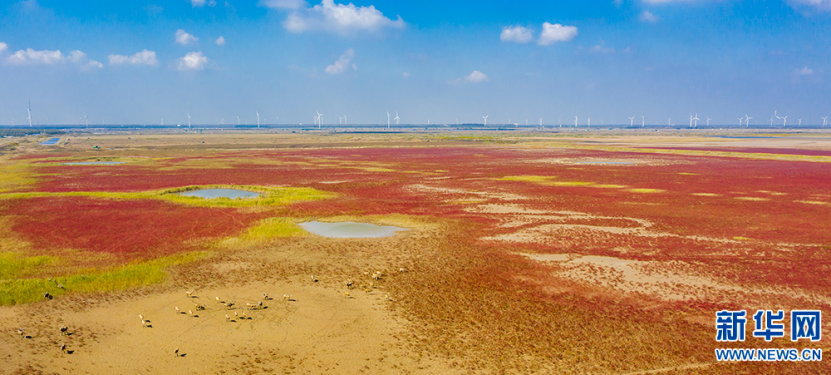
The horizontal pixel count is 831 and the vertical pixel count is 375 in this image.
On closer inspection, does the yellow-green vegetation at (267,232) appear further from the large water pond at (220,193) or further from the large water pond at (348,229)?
the large water pond at (220,193)

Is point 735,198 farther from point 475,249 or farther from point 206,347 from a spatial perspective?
point 206,347

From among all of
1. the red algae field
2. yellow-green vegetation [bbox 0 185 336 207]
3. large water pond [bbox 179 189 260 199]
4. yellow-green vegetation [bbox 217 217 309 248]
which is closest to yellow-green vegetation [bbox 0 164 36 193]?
the red algae field

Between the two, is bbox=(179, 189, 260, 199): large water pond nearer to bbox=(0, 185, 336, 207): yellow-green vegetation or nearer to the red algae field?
bbox=(0, 185, 336, 207): yellow-green vegetation

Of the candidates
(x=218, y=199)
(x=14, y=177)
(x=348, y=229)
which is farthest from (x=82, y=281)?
(x=14, y=177)

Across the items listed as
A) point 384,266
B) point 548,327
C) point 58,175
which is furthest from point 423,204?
point 58,175

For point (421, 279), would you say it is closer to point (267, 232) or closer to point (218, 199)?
point (267, 232)
